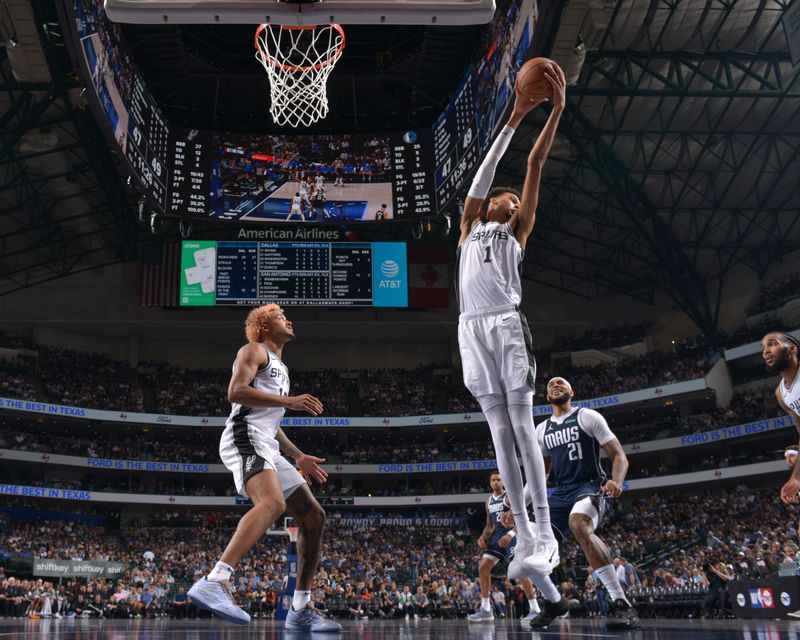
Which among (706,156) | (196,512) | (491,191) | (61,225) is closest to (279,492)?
(491,191)

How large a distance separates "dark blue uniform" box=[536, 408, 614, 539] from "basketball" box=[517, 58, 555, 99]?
9.76 feet

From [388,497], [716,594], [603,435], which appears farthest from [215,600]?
[388,497]

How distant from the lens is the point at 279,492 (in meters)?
4.60

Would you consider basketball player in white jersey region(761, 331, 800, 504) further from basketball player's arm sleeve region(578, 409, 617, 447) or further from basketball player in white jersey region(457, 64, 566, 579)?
basketball player in white jersey region(457, 64, 566, 579)

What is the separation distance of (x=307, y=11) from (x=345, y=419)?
89.3ft

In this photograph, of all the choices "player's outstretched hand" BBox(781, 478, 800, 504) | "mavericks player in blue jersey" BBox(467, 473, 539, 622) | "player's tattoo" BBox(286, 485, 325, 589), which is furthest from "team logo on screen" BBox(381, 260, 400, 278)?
"player's tattoo" BBox(286, 485, 325, 589)

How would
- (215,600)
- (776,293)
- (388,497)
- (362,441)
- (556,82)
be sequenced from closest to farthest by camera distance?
(215,600) < (556,82) < (776,293) < (388,497) < (362,441)

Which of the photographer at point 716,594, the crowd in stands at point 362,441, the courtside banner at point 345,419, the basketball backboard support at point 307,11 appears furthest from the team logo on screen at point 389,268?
the basketball backboard support at point 307,11

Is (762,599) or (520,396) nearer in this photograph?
(520,396)

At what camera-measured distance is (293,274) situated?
24578 mm

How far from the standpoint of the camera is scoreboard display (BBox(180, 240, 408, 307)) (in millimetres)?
24375

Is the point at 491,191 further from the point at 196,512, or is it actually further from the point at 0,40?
the point at 196,512

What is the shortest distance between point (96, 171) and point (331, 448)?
17788 millimetres

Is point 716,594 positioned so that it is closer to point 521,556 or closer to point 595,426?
point 595,426
